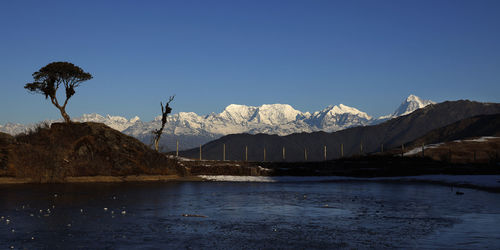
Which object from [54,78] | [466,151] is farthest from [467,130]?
[54,78]

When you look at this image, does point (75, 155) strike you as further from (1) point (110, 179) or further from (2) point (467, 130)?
(2) point (467, 130)

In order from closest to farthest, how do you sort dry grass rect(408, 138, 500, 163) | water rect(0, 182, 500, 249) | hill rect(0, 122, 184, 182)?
water rect(0, 182, 500, 249) → hill rect(0, 122, 184, 182) → dry grass rect(408, 138, 500, 163)

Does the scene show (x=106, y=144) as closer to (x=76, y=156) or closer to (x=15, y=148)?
(x=76, y=156)

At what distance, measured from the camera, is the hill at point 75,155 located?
128 ft

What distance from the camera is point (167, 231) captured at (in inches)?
599

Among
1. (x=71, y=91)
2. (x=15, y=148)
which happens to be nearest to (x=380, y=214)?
(x=15, y=148)

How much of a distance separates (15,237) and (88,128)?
3528 centimetres

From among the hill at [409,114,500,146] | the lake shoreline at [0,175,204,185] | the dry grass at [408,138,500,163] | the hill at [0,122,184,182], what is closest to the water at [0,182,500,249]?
the lake shoreline at [0,175,204,185]

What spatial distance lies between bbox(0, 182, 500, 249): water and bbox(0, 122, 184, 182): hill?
14.3 metres

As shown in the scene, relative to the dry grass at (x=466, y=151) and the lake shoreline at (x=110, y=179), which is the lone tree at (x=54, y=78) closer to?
the lake shoreline at (x=110, y=179)

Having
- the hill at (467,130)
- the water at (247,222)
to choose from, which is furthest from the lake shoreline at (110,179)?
the hill at (467,130)

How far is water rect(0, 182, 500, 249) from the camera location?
43.8 ft

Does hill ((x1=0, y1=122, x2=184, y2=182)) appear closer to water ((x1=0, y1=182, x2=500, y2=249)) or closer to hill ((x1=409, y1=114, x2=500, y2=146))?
water ((x1=0, y1=182, x2=500, y2=249))

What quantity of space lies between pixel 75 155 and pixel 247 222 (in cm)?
3047
